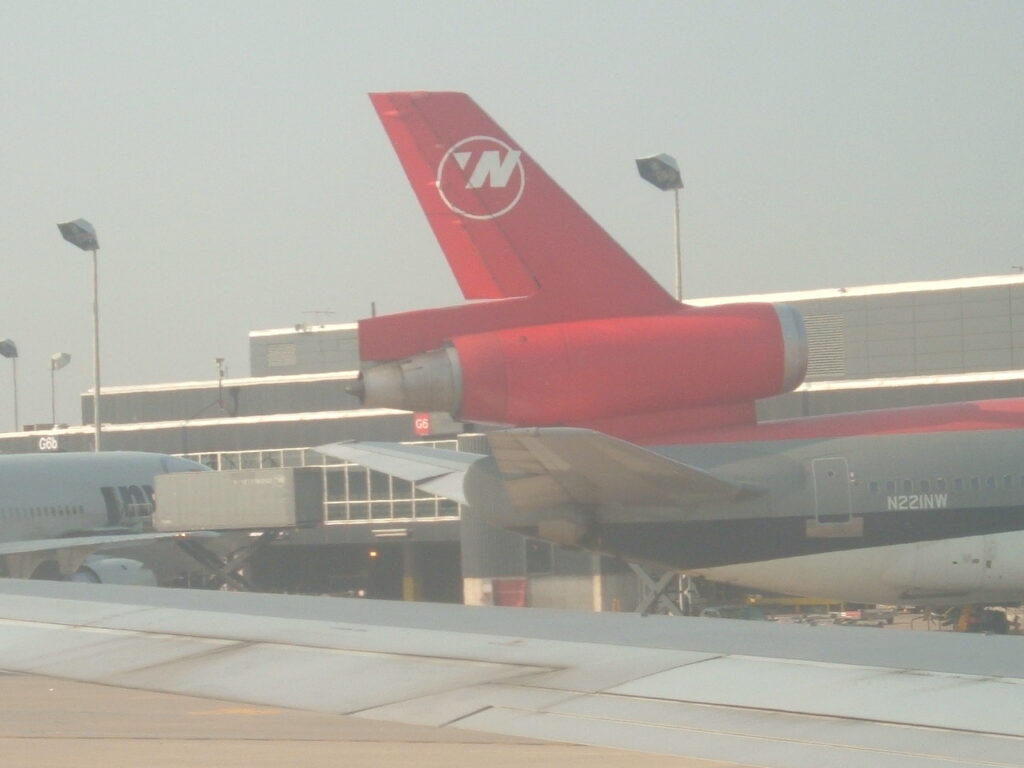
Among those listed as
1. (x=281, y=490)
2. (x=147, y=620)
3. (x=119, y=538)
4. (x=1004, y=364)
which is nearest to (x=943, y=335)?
(x=1004, y=364)

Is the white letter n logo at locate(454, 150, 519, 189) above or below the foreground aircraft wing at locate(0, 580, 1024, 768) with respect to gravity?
above

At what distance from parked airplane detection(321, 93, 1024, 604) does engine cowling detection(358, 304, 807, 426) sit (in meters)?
0.02

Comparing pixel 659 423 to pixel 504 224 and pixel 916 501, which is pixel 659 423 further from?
pixel 916 501

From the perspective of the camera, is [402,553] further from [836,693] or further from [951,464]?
[836,693]

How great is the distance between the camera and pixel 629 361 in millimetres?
16250

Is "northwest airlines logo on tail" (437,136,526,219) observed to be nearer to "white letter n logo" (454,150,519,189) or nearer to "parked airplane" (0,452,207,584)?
"white letter n logo" (454,150,519,189)

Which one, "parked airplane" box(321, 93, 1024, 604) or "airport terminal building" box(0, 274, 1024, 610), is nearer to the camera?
"parked airplane" box(321, 93, 1024, 604)

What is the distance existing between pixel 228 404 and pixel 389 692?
58.0 metres

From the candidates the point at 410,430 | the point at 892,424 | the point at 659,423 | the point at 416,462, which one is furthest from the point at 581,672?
the point at 410,430

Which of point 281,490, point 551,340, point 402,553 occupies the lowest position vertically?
point 402,553

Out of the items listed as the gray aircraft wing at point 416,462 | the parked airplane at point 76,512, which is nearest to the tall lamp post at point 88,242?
the parked airplane at point 76,512

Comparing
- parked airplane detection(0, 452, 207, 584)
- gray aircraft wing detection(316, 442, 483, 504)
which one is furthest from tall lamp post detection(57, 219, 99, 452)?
gray aircraft wing detection(316, 442, 483, 504)

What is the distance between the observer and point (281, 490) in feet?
120

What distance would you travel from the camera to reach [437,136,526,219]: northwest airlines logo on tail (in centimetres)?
1670
